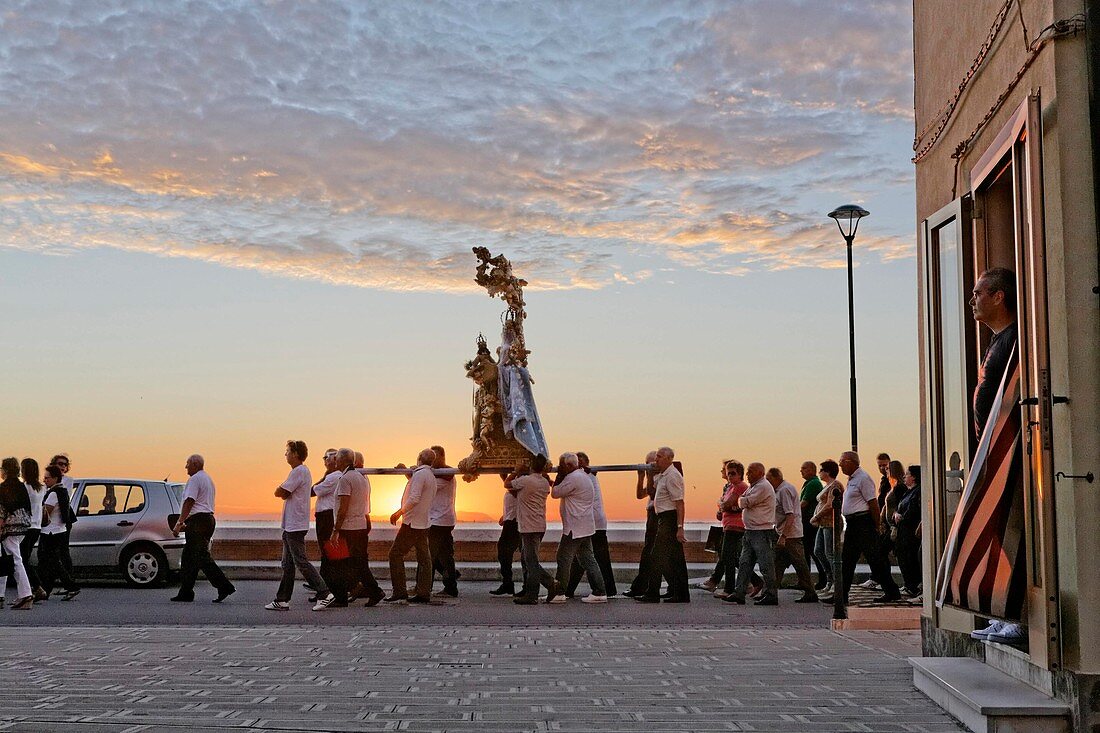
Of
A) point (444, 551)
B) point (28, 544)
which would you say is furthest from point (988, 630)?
point (28, 544)

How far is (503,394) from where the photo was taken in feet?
75.9

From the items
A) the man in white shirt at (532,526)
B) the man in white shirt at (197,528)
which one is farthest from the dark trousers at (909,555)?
the man in white shirt at (197,528)

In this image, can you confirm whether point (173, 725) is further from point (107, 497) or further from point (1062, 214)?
point (107, 497)

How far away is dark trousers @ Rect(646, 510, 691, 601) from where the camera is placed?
15977 mm

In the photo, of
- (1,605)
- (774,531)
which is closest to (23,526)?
(1,605)

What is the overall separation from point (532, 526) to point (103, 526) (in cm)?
702

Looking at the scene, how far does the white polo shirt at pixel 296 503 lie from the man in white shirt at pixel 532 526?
269 centimetres

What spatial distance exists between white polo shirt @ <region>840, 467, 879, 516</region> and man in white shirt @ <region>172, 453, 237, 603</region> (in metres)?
7.91

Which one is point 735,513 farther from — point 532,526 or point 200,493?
point 200,493

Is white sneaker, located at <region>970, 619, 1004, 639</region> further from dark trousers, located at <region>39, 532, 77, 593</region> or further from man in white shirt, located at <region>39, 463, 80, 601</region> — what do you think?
dark trousers, located at <region>39, 532, 77, 593</region>

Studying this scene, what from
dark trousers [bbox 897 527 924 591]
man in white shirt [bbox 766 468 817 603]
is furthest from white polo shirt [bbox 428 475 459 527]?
dark trousers [bbox 897 527 924 591]

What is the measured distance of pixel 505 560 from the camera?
17.2 m

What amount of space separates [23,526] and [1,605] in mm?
1157

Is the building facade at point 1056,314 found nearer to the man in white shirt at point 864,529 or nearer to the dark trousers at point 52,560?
the man in white shirt at point 864,529
